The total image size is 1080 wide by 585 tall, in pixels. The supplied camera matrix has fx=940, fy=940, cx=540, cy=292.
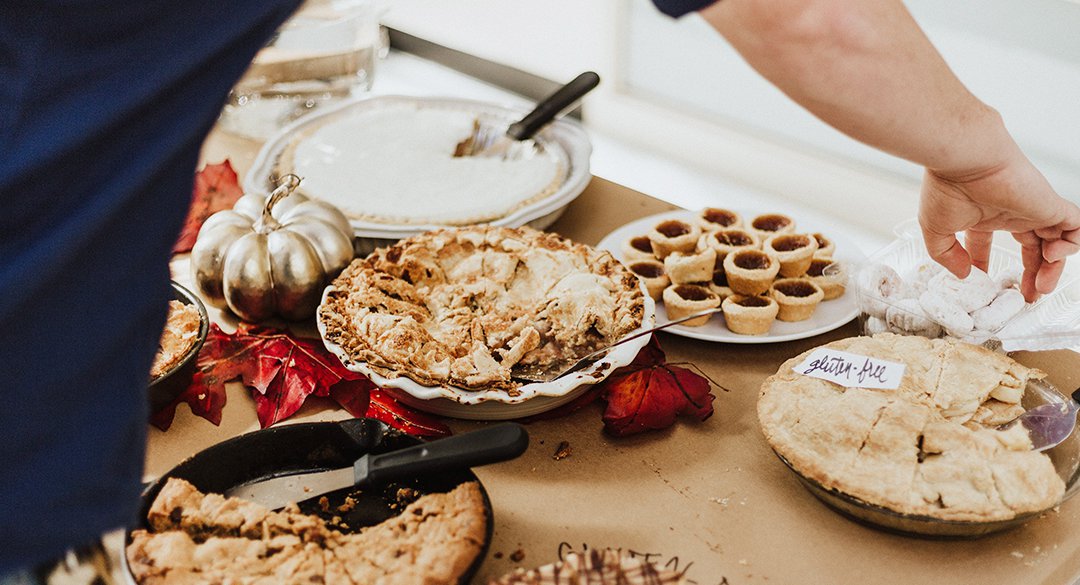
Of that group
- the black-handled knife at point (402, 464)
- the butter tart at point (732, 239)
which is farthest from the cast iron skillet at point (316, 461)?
the butter tart at point (732, 239)

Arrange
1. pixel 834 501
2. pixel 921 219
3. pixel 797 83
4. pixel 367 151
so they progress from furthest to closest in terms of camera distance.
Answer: pixel 367 151, pixel 921 219, pixel 834 501, pixel 797 83

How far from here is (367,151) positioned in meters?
1.99

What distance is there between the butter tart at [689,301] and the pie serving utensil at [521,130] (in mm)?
590

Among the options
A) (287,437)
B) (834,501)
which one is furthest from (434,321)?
(834,501)

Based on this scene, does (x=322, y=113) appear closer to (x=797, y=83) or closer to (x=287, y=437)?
(x=287, y=437)

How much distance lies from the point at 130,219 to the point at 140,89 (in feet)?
0.33

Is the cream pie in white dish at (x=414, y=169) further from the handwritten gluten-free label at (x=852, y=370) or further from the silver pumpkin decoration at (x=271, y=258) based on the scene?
the handwritten gluten-free label at (x=852, y=370)

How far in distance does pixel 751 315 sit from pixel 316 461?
670mm

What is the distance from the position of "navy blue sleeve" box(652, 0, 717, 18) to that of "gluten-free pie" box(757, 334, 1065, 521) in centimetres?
52

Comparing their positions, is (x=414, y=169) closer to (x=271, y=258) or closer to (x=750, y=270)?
(x=271, y=258)

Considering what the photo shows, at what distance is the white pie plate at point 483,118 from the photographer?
66.9 inches

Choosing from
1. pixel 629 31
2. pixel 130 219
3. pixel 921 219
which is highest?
pixel 130 219

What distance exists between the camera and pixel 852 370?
1.19m

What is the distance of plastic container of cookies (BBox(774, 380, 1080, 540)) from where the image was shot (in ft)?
3.32
